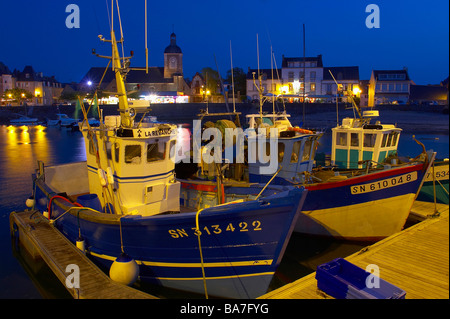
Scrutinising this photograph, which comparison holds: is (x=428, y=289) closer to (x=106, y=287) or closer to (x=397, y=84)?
(x=106, y=287)

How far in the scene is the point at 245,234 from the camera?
7723 millimetres

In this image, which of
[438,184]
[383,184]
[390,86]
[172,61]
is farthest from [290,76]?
[383,184]

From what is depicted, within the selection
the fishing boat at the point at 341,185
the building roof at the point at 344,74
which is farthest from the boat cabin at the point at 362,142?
the building roof at the point at 344,74

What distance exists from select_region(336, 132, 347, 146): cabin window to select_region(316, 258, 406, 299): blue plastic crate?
29.6 ft

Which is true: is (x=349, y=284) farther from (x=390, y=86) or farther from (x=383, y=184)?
(x=390, y=86)

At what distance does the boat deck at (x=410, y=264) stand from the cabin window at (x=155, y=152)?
13.7ft

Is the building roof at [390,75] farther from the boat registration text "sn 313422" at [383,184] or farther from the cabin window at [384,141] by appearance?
the boat registration text "sn 313422" at [383,184]

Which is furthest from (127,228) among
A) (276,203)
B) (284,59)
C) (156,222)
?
(284,59)

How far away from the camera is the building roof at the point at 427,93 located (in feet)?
255

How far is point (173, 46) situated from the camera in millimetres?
100812

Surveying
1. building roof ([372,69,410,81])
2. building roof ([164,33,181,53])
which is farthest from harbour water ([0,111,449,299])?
building roof ([164,33,181,53])

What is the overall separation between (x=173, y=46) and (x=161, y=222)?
9853cm

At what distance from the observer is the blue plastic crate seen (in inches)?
253

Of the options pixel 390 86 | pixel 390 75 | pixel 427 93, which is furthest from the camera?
pixel 427 93
